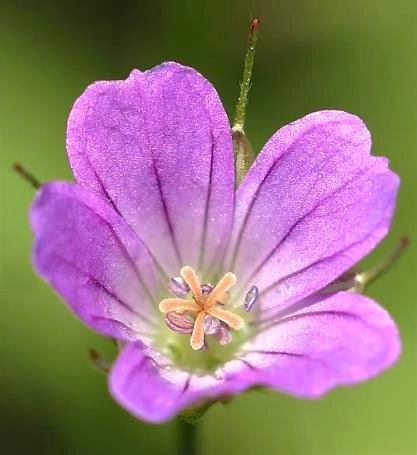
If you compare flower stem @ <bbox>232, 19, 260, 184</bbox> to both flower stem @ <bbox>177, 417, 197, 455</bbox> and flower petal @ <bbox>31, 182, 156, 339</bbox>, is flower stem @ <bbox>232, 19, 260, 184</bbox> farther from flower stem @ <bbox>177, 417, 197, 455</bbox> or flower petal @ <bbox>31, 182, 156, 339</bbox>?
flower stem @ <bbox>177, 417, 197, 455</bbox>

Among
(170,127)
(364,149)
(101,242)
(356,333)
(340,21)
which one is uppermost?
(340,21)

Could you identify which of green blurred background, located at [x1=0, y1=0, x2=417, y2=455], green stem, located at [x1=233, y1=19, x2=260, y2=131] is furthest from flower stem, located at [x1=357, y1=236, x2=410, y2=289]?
green blurred background, located at [x1=0, y1=0, x2=417, y2=455]

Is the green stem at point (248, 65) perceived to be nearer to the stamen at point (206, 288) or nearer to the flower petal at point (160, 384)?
the stamen at point (206, 288)

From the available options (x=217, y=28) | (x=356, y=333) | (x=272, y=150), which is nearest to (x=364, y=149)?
(x=272, y=150)

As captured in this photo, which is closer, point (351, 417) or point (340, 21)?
point (351, 417)

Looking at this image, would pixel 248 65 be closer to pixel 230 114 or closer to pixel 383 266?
pixel 383 266

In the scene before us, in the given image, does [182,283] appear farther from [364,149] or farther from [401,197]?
[401,197]

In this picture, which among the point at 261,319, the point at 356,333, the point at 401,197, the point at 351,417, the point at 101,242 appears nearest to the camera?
the point at 356,333
